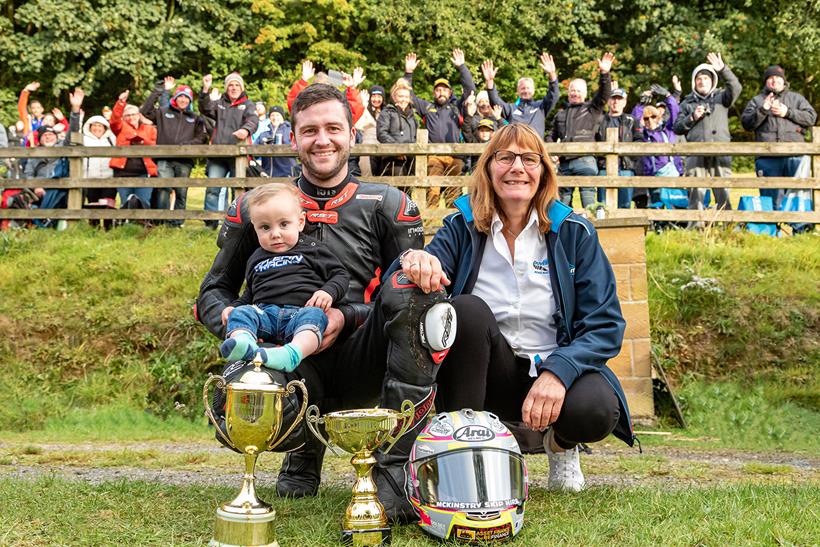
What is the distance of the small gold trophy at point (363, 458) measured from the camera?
10.4 ft

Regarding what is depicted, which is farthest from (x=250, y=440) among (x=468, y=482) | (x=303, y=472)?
(x=303, y=472)

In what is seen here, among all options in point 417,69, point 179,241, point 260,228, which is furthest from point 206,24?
point 260,228

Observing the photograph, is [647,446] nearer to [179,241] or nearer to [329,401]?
[329,401]

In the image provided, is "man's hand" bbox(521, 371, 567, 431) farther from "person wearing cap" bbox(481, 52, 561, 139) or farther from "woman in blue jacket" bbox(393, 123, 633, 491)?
"person wearing cap" bbox(481, 52, 561, 139)

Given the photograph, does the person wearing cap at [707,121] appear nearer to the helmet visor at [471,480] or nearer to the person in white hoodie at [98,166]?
the person in white hoodie at [98,166]

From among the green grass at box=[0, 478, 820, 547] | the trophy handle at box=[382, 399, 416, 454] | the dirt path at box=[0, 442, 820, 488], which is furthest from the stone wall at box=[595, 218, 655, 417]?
the trophy handle at box=[382, 399, 416, 454]

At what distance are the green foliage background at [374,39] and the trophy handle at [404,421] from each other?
21.9 m

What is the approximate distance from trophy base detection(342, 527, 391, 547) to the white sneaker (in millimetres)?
1220

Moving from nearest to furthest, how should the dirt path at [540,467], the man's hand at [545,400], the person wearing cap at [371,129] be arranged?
the man's hand at [545,400], the dirt path at [540,467], the person wearing cap at [371,129]

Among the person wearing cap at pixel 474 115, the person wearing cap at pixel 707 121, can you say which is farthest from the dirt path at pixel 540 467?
the person wearing cap at pixel 474 115

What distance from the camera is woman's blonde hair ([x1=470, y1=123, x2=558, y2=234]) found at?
4.08m

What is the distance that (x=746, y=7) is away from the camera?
1008 inches

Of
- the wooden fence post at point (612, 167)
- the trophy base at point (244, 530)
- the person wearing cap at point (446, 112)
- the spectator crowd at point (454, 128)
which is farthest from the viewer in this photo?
the person wearing cap at point (446, 112)

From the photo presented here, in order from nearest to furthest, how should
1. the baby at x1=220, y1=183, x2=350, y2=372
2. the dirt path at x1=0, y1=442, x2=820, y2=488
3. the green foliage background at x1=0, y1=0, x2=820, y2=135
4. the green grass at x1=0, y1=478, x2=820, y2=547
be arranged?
the green grass at x1=0, y1=478, x2=820, y2=547 → the baby at x1=220, y1=183, x2=350, y2=372 → the dirt path at x1=0, y1=442, x2=820, y2=488 → the green foliage background at x1=0, y1=0, x2=820, y2=135
